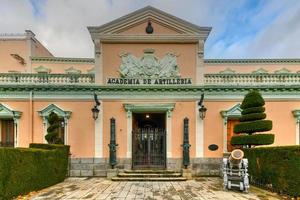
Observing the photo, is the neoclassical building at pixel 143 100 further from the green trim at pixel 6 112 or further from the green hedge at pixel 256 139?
the green hedge at pixel 256 139

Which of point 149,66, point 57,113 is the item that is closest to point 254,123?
point 149,66

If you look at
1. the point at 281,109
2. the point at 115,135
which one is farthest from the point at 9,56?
the point at 281,109

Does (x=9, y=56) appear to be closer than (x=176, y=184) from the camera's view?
No

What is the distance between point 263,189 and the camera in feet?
31.0

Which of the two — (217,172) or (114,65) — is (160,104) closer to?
(114,65)

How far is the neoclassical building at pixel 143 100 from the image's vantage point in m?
13.1

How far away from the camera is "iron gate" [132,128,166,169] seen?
44.1 ft

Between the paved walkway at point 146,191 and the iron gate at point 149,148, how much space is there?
2.51 m

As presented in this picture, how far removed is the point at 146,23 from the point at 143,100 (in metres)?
4.27

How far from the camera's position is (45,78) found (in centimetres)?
1354

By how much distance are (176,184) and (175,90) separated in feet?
16.1

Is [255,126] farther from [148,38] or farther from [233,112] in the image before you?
[148,38]

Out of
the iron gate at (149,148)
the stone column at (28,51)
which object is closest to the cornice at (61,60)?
the stone column at (28,51)

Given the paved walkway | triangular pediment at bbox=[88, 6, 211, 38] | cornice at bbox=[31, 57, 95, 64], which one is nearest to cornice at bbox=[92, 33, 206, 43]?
triangular pediment at bbox=[88, 6, 211, 38]
